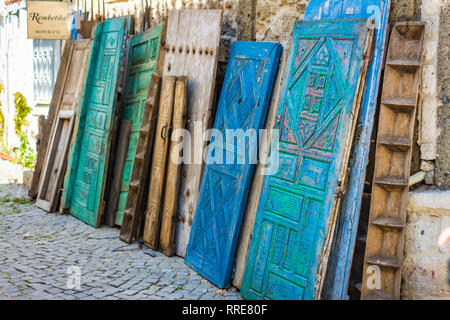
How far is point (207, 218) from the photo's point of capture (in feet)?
14.9

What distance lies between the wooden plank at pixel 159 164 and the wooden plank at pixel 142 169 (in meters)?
0.09

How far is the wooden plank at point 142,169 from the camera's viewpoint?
520 centimetres

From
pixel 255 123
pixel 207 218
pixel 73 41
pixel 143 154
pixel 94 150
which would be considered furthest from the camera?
pixel 73 41

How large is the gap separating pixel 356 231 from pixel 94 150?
3.93 metres

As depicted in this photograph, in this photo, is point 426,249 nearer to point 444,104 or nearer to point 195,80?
point 444,104

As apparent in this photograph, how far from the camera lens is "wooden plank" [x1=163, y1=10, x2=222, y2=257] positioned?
15.8 feet

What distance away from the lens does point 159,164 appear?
16.6 feet

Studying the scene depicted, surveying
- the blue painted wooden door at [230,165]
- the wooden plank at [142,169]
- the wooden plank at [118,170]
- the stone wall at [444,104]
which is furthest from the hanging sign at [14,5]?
the stone wall at [444,104]

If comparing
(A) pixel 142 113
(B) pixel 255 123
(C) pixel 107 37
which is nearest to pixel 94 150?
(A) pixel 142 113

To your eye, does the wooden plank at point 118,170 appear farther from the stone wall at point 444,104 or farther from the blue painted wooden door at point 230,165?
the stone wall at point 444,104

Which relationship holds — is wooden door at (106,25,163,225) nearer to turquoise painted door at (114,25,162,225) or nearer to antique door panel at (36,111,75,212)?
turquoise painted door at (114,25,162,225)

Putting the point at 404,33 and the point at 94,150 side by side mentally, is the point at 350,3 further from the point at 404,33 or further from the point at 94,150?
the point at 94,150

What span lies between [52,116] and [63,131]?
1.51 ft

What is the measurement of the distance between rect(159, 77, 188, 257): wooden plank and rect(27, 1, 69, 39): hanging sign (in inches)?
137
